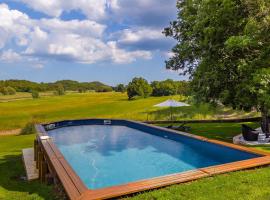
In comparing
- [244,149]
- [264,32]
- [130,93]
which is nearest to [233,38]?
[264,32]

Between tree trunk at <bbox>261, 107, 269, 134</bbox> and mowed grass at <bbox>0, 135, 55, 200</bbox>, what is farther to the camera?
tree trunk at <bbox>261, 107, 269, 134</bbox>

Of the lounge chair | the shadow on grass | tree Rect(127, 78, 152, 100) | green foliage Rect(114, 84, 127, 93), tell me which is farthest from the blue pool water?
green foliage Rect(114, 84, 127, 93)

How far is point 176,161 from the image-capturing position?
12.4 meters

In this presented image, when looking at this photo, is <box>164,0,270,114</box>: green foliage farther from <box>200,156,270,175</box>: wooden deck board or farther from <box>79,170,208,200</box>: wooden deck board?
<box>79,170,208,200</box>: wooden deck board

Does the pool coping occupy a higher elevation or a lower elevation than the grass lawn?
higher

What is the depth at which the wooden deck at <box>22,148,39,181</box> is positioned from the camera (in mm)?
10637

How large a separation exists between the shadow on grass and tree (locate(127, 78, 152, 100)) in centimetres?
5841

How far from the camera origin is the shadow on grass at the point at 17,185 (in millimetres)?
8086

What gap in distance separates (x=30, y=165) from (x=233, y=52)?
1015cm

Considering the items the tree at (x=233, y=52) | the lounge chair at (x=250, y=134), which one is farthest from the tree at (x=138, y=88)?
the lounge chair at (x=250, y=134)

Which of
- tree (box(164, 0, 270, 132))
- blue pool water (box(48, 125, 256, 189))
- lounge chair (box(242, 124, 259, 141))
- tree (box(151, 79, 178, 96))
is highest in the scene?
tree (box(164, 0, 270, 132))

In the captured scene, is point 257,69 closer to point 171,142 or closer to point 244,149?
point 244,149

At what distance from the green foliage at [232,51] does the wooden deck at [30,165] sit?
8.29m

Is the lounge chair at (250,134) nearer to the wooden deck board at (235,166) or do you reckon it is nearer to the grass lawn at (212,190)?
the wooden deck board at (235,166)
